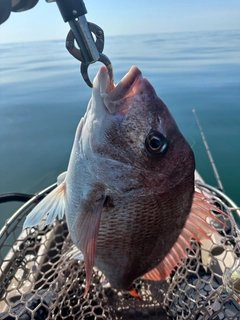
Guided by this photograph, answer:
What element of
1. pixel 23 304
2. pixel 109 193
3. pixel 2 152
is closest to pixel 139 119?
pixel 109 193

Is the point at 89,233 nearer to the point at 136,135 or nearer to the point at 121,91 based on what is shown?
the point at 136,135

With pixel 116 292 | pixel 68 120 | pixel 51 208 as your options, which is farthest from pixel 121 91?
pixel 68 120

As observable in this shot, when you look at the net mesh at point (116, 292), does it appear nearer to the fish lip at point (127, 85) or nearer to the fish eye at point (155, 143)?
the fish eye at point (155, 143)

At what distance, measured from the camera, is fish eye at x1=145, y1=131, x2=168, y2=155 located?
1.21 meters

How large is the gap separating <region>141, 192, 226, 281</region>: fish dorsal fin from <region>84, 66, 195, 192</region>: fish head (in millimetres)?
221

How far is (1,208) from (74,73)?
10.6 meters

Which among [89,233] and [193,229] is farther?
[193,229]

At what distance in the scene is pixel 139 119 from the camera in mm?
1201

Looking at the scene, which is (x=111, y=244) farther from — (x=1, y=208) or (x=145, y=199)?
(x=1, y=208)

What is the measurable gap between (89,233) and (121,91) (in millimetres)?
593

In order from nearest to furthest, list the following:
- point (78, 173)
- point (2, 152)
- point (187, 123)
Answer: point (78, 173) → point (2, 152) → point (187, 123)

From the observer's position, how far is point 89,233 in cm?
126

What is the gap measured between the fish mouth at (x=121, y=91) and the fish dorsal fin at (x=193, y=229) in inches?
22.3

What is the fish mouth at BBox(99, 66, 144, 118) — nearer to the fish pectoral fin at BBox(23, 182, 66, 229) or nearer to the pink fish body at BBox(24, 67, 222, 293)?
the pink fish body at BBox(24, 67, 222, 293)
